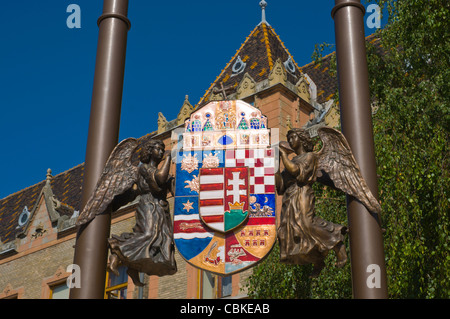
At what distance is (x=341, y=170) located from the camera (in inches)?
209

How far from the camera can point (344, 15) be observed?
579 centimetres

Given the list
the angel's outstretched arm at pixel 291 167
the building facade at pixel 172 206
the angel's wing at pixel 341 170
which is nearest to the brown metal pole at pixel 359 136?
the angel's wing at pixel 341 170

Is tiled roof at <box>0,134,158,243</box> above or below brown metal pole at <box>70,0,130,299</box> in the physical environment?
above

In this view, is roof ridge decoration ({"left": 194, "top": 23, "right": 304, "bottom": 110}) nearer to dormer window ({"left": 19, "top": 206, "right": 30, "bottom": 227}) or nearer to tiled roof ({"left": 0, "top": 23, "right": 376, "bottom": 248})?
tiled roof ({"left": 0, "top": 23, "right": 376, "bottom": 248})

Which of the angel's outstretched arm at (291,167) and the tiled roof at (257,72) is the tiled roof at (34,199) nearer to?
the tiled roof at (257,72)

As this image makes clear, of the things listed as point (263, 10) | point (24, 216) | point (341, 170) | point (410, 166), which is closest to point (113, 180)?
point (341, 170)

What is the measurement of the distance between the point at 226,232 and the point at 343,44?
5.59 feet

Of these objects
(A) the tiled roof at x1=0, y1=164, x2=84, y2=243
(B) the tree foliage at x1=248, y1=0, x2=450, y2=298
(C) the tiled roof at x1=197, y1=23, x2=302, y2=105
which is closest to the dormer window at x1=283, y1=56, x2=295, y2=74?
(C) the tiled roof at x1=197, y1=23, x2=302, y2=105

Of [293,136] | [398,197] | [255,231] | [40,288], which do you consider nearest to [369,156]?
[293,136]

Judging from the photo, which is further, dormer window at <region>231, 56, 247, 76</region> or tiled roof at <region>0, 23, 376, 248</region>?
dormer window at <region>231, 56, 247, 76</region>

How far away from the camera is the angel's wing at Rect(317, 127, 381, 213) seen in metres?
5.14

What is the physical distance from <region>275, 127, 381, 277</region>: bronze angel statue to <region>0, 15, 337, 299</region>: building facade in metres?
11.6

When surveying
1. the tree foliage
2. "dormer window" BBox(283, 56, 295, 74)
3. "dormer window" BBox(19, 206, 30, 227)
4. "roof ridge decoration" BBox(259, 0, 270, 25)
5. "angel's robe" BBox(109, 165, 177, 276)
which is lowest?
"angel's robe" BBox(109, 165, 177, 276)

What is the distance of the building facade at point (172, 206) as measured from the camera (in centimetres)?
1873
